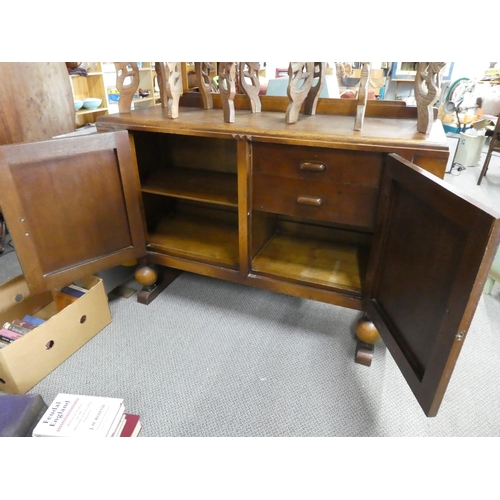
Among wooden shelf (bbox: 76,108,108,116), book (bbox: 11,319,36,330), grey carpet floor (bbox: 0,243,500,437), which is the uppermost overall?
wooden shelf (bbox: 76,108,108,116)

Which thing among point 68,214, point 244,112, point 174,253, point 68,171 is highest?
point 244,112

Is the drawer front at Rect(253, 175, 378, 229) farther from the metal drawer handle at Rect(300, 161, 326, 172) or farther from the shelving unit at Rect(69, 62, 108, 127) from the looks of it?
the shelving unit at Rect(69, 62, 108, 127)

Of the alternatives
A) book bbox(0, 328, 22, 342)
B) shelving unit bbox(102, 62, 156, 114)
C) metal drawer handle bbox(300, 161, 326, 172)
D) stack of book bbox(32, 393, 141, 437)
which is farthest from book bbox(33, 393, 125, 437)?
shelving unit bbox(102, 62, 156, 114)

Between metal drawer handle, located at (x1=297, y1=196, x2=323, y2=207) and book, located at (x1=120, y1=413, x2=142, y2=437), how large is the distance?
878 millimetres

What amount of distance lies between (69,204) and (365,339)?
1181 mm

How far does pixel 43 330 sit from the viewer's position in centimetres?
126

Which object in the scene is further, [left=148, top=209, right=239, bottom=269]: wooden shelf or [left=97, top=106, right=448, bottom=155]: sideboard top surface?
[left=148, top=209, right=239, bottom=269]: wooden shelf

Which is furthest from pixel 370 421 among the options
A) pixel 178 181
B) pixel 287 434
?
pixel 178 181

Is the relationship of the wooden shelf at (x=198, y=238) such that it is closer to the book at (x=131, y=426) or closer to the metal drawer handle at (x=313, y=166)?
the metal drawer handle at (x=313, y=166)

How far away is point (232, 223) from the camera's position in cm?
186

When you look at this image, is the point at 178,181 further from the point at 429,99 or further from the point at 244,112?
the point at 429,99

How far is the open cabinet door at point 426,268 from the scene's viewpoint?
698 millimetres

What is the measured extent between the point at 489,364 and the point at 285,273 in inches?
33.7

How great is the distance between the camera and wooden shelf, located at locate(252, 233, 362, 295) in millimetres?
1392
